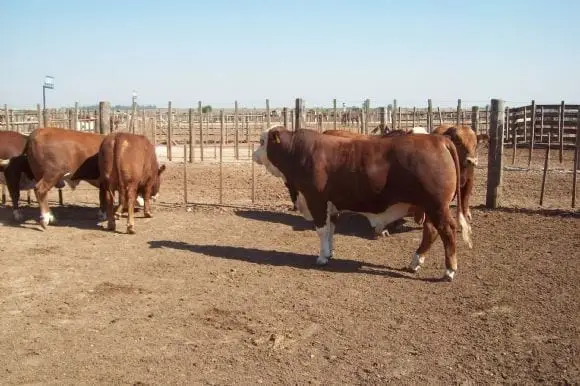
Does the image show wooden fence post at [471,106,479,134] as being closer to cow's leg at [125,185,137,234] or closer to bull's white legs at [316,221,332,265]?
bull's white legs at [316,221,332,265]

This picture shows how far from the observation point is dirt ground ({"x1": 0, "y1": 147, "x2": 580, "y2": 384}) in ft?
15.2

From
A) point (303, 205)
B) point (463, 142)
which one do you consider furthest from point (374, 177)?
point (463, 142)

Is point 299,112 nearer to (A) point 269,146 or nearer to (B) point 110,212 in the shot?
(A) point 269,146

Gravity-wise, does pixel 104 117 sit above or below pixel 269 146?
above

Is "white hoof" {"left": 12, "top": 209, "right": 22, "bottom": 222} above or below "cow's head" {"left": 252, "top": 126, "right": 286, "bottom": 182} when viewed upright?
below

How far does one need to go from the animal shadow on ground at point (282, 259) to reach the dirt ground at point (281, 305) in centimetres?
4

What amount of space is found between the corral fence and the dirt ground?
2149mm

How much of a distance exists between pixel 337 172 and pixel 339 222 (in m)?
2.99

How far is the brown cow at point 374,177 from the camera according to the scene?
6.92 m

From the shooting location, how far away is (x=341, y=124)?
29.3m

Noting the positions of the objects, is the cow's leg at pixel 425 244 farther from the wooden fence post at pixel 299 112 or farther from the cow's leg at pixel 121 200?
the wooden fence post at pixel 299 112

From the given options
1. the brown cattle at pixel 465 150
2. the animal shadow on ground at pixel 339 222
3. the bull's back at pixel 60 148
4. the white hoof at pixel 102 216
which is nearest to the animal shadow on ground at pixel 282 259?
the animal shadow on ground at pixel 339 222

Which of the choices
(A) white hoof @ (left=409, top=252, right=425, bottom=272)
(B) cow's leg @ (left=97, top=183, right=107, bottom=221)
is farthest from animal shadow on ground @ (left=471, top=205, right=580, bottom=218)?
(B) cow's leg @ (left=97, top=183, right=107, bottom=221)

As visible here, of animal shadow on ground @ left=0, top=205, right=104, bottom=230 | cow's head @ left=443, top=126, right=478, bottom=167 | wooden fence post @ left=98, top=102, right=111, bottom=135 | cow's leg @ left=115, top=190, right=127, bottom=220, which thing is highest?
wooden fence post @ left=98, top=102, right=111, bottom=135
